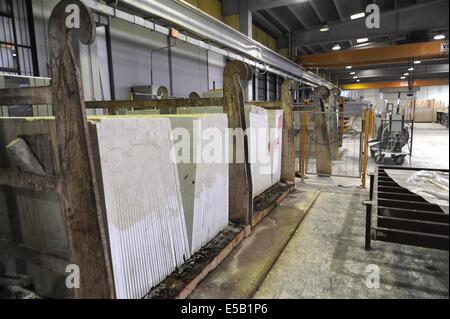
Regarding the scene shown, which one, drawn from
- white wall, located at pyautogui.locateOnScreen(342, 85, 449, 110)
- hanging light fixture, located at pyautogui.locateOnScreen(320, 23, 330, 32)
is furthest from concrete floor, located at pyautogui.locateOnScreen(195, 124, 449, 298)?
white wall, located at pyautogui.locateOnScreen(342, 85, 449, 110)

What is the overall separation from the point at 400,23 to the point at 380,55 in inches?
43.4

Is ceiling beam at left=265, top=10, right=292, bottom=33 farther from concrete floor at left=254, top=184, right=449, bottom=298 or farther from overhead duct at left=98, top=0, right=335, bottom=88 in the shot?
concrete floor at left=254, top=184, right=449, bottom=298

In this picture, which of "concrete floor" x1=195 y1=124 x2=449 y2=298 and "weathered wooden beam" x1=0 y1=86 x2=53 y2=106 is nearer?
"weathered wooden beam" x1=0 y1=86 x2=53 y2=106

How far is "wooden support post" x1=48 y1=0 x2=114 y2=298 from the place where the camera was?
1155mm

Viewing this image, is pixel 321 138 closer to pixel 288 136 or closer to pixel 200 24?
pixel 288 136

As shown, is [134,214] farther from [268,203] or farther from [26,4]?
[26,4]

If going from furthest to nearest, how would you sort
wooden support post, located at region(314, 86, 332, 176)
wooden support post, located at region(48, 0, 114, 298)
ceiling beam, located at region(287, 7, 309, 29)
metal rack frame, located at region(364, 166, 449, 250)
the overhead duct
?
ceiling beam, located at region(287, 7, 309, 29) < wooden support post, located at region(314, 86, 332, 176) < the overhead duct < metal rack frame, located at region(364, 166, 449, 250) < wooden support post, located at region(48, 0, 114, 298)

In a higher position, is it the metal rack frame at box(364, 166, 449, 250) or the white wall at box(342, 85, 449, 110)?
the white wall at box(342, 85, 449, 110)

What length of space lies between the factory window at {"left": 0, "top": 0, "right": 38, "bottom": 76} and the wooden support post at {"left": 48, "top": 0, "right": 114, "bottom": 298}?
256 cm

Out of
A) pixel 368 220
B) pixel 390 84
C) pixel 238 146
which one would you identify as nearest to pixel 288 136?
pixel 238 146

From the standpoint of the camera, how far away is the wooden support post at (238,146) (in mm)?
2301

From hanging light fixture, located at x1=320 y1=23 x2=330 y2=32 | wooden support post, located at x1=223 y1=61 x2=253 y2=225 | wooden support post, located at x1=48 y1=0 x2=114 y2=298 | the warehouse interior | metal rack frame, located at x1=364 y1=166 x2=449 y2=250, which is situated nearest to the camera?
wooden support post, located at x1=48 y1=0 x2=114 y2=298
